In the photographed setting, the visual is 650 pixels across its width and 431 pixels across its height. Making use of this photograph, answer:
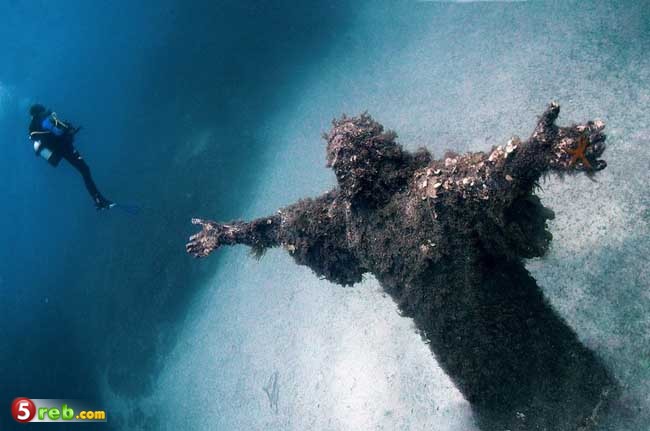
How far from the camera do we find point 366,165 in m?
4.09

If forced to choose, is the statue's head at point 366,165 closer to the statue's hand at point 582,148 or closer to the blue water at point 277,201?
the statue's hand at point 582,148

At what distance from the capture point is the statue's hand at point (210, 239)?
5371mm

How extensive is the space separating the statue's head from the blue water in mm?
2640

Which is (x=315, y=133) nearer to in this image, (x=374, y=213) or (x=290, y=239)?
(x=290, y=239)

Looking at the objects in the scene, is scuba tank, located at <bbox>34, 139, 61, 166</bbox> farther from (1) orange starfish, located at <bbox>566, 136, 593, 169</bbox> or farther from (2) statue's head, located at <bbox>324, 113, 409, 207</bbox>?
(1) orange starfish, located at <bbox>566, 136, 593, 169</bbox>

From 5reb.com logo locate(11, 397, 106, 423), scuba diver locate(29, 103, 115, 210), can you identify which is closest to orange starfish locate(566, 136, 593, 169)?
scuba diver locate(29, 103, 115, 210)

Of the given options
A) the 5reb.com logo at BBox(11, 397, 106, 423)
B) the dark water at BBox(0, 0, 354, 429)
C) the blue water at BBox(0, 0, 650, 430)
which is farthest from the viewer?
the 5reb.com logo at BBox(11, 397, 106, 423)

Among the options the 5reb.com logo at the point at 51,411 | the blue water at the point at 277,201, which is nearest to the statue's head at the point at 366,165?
the blue water at the point at 277,201

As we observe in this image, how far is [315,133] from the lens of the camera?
37.7 ft

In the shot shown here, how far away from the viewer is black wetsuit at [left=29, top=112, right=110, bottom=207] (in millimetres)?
11883

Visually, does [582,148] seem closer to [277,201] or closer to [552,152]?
[552,152]

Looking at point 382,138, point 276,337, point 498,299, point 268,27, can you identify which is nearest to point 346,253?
point 382,138

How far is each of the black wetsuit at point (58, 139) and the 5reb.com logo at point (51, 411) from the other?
309 inches

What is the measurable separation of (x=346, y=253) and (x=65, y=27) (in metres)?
33.6
